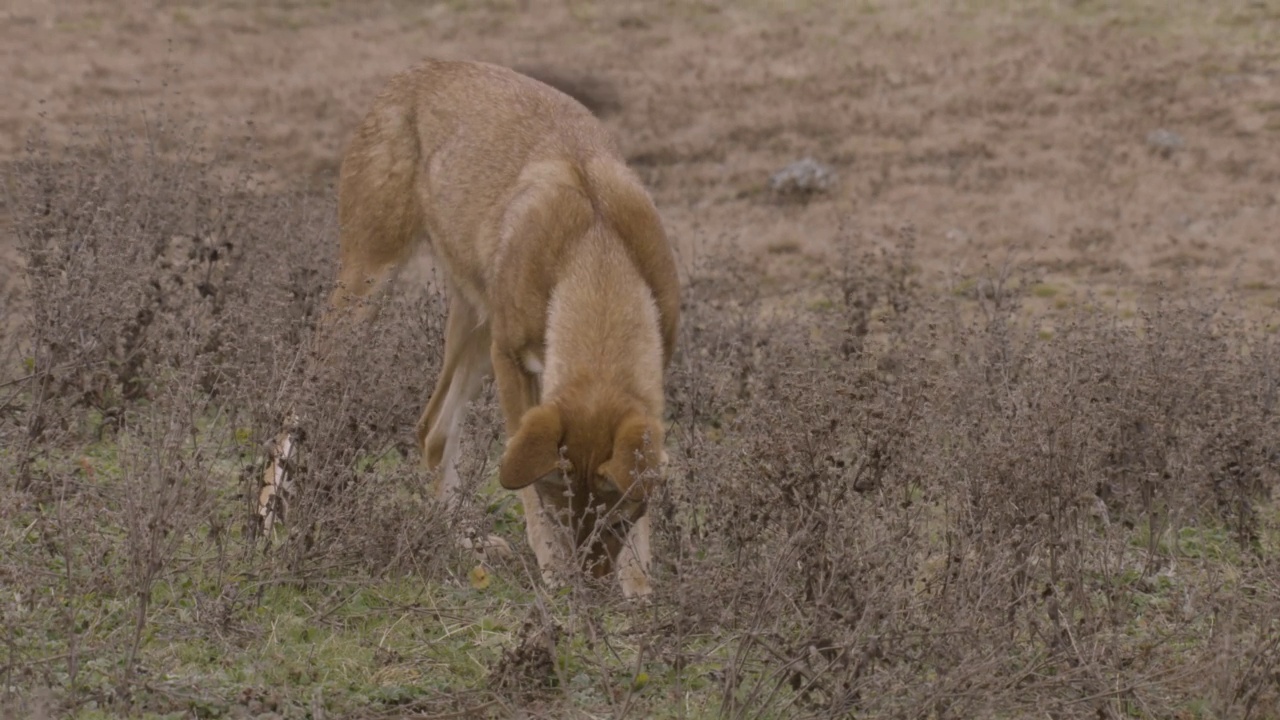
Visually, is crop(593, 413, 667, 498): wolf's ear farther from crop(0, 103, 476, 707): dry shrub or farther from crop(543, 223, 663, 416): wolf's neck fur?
crop(0, 103, 476, 707): dry shrub

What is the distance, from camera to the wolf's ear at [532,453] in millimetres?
4934

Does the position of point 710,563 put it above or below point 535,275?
below

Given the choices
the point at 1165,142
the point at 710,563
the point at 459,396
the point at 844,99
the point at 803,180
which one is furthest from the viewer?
the point at 844,99

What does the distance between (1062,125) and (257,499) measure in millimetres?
17918

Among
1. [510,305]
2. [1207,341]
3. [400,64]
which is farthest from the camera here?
[400,64]

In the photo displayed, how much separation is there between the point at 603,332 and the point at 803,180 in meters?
13.9

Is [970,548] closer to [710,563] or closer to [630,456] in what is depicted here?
[710,563]

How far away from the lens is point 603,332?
5703mm

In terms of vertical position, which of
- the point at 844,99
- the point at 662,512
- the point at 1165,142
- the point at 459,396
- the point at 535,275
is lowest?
the point at 844,99

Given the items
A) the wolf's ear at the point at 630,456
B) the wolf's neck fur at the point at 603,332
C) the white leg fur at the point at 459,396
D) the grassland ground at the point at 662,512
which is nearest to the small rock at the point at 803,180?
the grassland ground at the point at 662,512

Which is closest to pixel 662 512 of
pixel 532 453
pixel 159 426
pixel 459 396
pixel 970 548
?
pixel 532 453

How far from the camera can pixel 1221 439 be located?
6.67m

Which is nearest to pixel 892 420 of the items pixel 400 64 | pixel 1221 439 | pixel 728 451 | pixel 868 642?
pixel 728 451

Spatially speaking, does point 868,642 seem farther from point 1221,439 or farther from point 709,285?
Result: point 709,285
